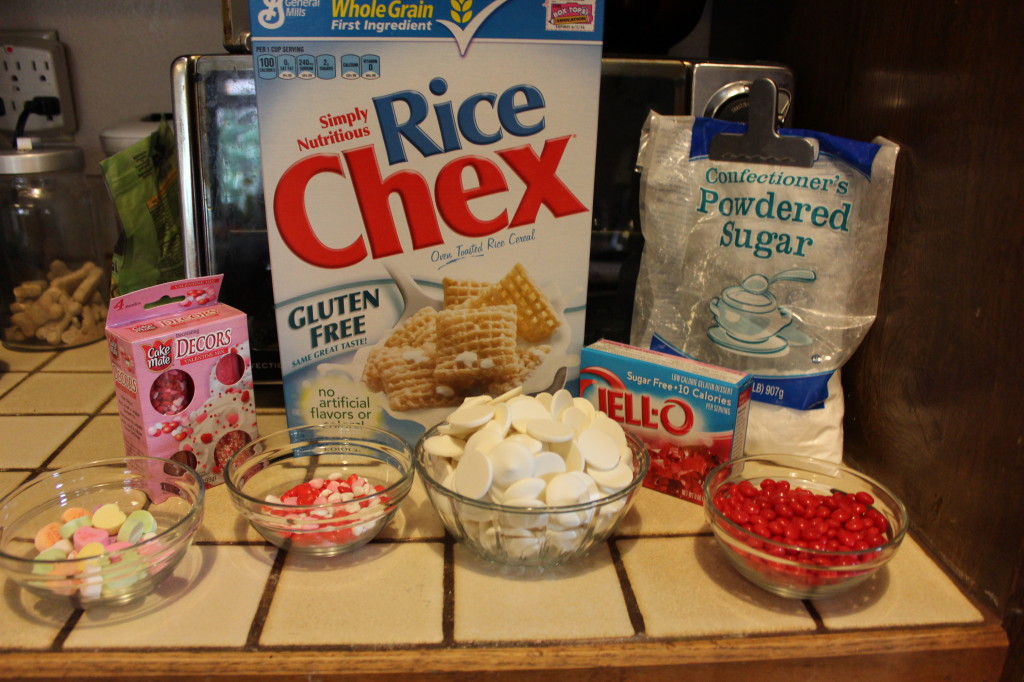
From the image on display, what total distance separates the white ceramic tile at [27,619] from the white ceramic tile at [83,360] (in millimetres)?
522

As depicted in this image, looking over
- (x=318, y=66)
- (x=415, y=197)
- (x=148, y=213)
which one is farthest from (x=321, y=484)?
(x=148, y=213)

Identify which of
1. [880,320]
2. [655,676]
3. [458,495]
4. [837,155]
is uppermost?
[837,155]

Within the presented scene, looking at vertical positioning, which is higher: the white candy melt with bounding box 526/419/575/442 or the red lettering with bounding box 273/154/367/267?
the red lettering with bounding box 273/154/367/267

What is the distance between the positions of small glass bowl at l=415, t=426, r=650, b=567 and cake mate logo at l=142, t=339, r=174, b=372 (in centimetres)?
27

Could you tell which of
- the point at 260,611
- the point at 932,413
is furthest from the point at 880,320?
the point at 260,611

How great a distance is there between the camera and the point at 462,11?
2.53 feet

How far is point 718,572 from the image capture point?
0.70 meters

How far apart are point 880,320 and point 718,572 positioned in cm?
33

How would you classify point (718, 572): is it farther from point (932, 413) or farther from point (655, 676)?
point (932, 413)

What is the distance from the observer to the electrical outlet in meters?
1.26

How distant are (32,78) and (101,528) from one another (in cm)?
94

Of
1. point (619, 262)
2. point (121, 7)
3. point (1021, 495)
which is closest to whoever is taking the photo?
point (1021, 495)

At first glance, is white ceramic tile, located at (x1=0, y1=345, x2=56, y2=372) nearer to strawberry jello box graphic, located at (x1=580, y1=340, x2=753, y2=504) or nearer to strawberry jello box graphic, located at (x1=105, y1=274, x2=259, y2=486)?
strawberry jello box graphic, located at (x1=105, y1=274, x2=259, y2=486)

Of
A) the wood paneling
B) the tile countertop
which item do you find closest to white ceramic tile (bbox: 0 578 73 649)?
the tile countertop
